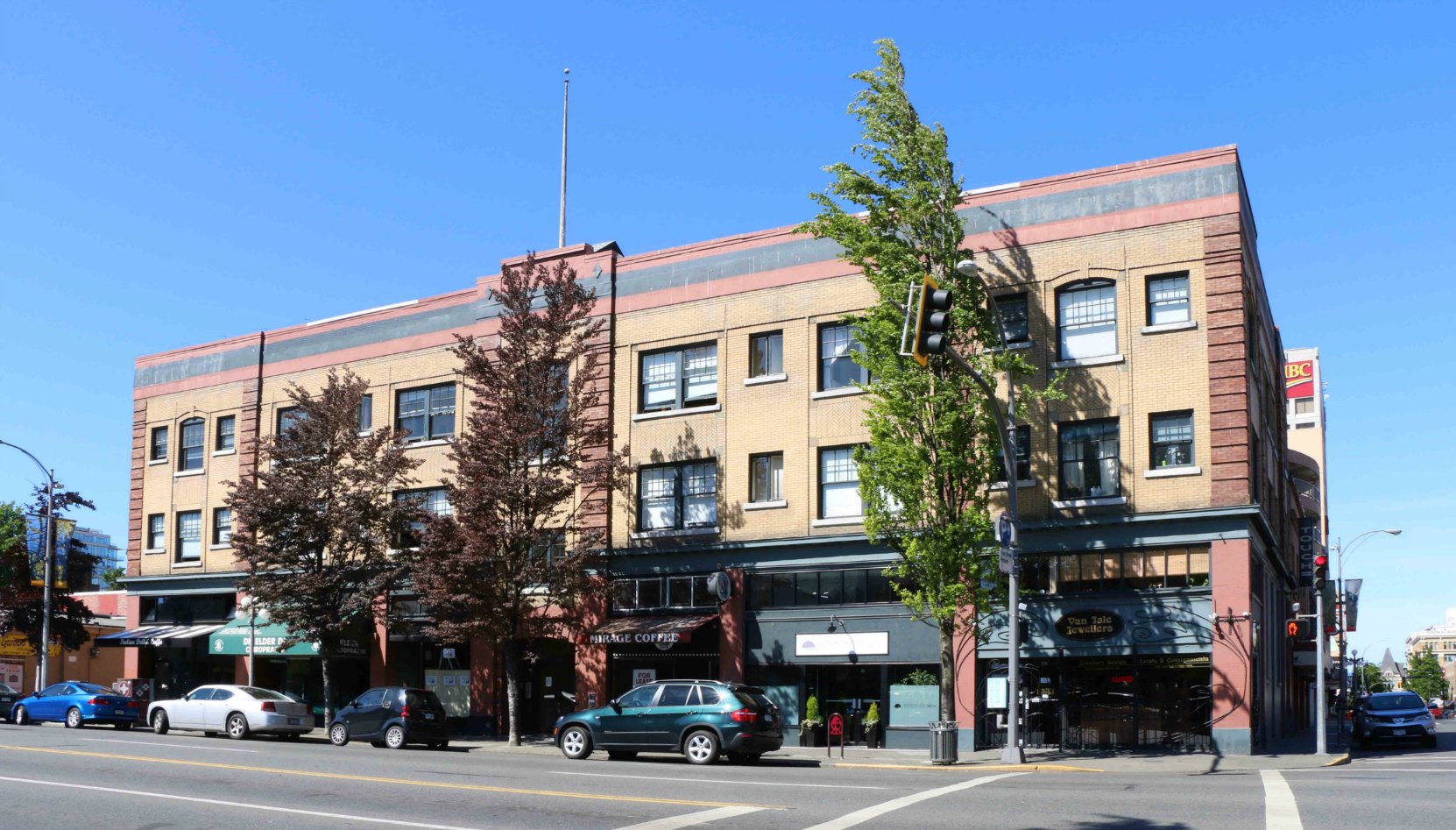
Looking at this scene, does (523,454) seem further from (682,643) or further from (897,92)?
(897,92)

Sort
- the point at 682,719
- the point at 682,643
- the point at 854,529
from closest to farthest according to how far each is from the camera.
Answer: the point at 682,719 → the point at 854,529 → the point at 682,643

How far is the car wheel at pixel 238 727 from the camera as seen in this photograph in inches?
1280

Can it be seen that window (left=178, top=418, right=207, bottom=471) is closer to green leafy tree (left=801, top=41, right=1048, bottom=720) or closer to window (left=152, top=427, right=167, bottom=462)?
window (left=152, top=427, right=167, bottom=462)

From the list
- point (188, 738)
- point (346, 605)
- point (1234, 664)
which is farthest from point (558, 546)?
point (1234, 664)

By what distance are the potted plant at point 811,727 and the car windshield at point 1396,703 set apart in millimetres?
15128

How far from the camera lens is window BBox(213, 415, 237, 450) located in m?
45.8

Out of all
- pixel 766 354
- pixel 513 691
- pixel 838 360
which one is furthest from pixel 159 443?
pixel 838 360

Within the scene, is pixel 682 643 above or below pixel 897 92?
below

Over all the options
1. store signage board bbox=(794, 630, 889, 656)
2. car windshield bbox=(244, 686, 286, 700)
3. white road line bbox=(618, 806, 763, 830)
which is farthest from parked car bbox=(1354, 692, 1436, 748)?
car windshield bbox=(244, 686, 286, 700)

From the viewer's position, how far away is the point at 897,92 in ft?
96.9

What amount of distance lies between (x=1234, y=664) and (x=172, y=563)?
115 feet

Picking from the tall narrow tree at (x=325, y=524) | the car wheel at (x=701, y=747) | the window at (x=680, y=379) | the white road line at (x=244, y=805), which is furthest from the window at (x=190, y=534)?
the white road line at (x=244, y=805)

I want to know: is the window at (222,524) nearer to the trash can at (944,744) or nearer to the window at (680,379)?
the window at (680,379)

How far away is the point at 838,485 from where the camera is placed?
32906 mm
